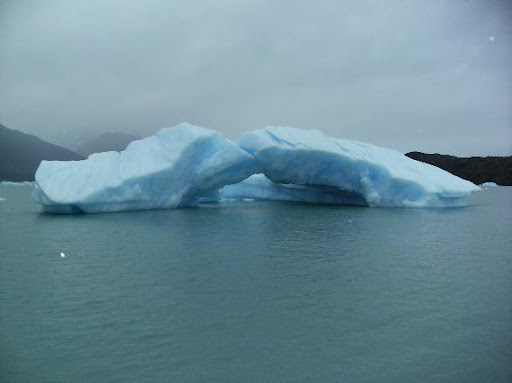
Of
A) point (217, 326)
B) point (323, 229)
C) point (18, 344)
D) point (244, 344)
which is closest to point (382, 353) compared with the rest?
point (244, 344)

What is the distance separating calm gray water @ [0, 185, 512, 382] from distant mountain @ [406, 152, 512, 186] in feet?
196

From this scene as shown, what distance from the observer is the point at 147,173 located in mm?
14633

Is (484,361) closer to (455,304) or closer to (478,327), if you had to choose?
(478,327)

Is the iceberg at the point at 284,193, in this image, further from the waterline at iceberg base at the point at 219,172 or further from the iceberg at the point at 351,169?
the iceberg at the point at 351,169

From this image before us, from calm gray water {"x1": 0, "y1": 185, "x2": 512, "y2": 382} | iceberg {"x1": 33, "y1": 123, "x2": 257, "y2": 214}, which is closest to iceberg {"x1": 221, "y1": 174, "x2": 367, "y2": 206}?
iceberg {"x1": 33, "y1": 123, "x2": 257, "y2": 214}

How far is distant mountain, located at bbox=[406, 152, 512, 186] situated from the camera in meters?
64.0

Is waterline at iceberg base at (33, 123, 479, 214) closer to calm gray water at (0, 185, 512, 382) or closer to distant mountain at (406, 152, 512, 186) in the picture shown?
calm gray water at (0, 185, 512, 382)

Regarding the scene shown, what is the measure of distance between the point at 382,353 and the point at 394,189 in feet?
48.4

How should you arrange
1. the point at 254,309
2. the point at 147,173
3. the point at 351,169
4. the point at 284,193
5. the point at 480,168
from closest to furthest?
the point at 254,309 → the point at 147,173 → the point at 351,169 → the point at 284,193 → the point at 480,168

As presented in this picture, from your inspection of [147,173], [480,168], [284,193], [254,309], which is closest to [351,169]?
[284,193]

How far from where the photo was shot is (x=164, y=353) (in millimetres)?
3740

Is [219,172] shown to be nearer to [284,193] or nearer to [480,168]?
[284,193]

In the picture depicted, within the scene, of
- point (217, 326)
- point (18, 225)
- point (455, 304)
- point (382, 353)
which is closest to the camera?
point (382, 353)

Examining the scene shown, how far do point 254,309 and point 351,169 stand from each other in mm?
13100
